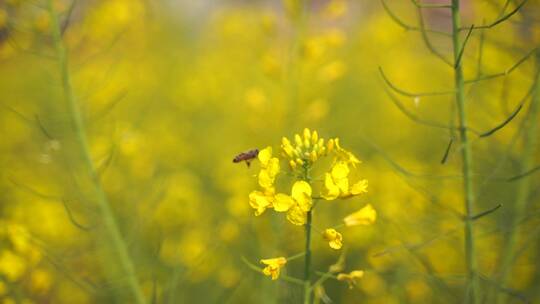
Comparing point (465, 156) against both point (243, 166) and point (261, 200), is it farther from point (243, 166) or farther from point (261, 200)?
point (243, 166)

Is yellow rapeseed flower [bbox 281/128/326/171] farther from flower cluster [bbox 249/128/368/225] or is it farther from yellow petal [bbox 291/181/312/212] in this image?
yellow petal [bbox 291/181/312/212]

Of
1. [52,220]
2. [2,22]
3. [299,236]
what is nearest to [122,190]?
[52,220]

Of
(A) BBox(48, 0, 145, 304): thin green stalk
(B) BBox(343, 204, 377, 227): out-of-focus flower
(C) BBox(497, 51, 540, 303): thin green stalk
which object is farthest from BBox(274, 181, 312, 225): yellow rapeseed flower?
(C) BBox(497, 51, 540, 303): thin green stalk

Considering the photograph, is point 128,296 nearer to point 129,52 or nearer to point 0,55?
point 0,55

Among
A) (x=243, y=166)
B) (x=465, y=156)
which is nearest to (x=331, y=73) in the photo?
(x=465, y=156)

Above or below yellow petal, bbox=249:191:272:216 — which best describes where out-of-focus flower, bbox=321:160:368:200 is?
above

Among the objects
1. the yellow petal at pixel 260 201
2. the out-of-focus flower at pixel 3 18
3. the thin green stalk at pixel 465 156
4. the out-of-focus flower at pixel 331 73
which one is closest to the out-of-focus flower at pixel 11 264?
the out-of-focus flower at pixel 3 18

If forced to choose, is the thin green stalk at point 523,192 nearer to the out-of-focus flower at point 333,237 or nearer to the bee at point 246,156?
the out-of-focus flower at point 333,237
